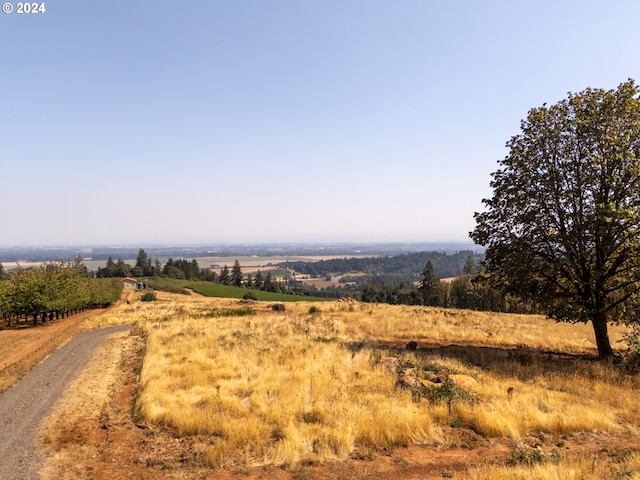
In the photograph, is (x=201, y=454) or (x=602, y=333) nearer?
(x=201, y=454)

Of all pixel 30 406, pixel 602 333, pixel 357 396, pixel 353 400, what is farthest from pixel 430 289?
pixel 30 406

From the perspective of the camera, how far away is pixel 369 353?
1866 centimetres

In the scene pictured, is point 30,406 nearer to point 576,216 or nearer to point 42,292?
point 576,216

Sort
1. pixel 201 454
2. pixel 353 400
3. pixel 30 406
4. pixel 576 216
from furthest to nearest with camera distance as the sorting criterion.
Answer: pixel 576 216
pixel 30 406
pixel 353 400
pixel 201 454

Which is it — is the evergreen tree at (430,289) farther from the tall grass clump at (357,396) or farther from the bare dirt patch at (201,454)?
the bare dirt patch at (201,454)

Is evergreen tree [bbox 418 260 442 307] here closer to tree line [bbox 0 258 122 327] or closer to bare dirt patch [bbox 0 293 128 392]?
tree line [bbox 0 258 122 327]

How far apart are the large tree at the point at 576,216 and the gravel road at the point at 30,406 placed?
2072 cm

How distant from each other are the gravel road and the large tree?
68.0ft

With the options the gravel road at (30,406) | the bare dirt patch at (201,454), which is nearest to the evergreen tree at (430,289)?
the gravel road at (30,406)

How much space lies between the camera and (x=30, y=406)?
13281 mm

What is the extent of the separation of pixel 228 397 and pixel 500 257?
1534 cm

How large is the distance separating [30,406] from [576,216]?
81.8 feet

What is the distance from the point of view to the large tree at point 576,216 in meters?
16.3

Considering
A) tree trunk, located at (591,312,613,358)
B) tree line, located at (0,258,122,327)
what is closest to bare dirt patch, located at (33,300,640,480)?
tree trunk, located at (591,312,613,358)
